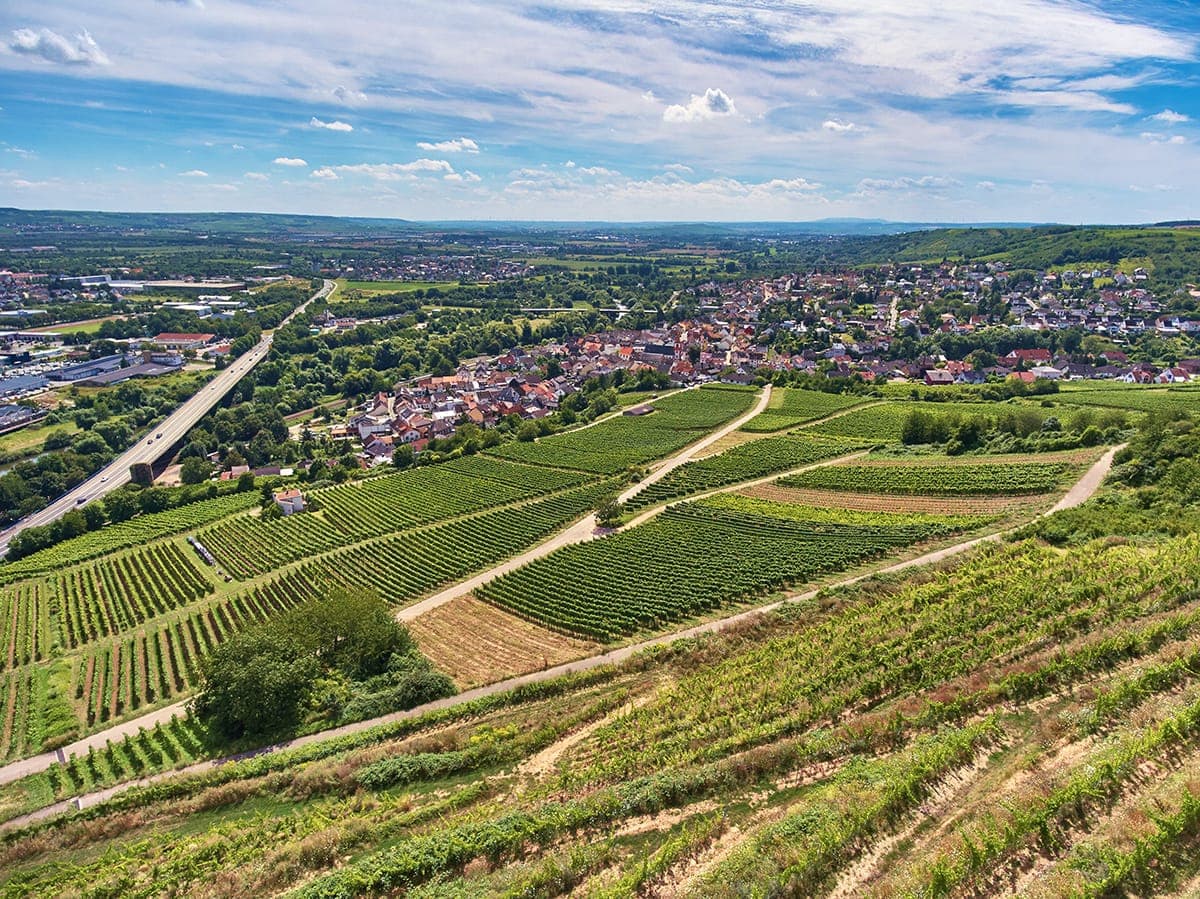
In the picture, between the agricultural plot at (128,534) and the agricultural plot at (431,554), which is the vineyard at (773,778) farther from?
the agricultural plot at (128,534)

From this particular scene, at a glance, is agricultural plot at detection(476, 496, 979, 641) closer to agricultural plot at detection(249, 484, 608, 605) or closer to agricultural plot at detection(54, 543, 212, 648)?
agricultural plot at detection(249, 484, 608, 605)

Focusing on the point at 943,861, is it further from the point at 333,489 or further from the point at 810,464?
the point at 333,489

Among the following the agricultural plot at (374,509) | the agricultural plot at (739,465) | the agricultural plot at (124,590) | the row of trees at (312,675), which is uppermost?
the agricultural plot at (739,465)

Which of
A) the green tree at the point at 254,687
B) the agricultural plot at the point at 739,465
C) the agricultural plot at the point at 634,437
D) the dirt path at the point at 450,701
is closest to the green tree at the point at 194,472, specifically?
the agricultural plot at the point at 634,437

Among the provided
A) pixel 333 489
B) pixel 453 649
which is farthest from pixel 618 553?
pixel 333 489

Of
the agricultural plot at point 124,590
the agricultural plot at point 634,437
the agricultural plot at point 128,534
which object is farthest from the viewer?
the agricultural plot at point 634,437
